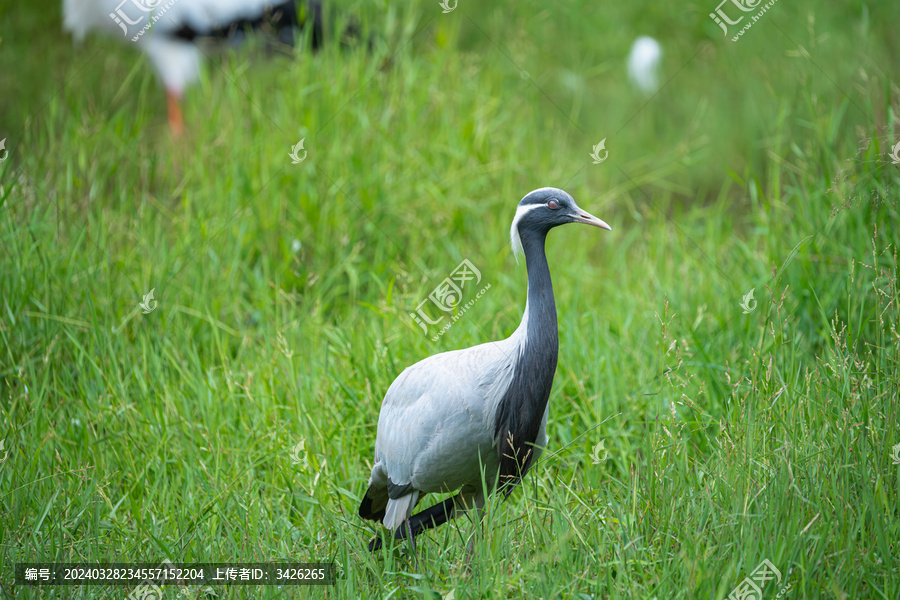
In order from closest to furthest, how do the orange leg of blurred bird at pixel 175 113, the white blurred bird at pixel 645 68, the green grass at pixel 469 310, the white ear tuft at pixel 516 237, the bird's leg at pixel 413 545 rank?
1. the green grass at pixel 469 310
2. the bird's leg at pixel 413 545
3. the white ear tuft at pixel 516 237
4. the orange leg of blurred bird at pixel 175 113
5. the white blurred bird at pixel 645 68

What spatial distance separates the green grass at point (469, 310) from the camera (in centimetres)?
285

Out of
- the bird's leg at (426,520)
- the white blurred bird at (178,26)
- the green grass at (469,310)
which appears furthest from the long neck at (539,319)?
the white blurred bird at (178,26)

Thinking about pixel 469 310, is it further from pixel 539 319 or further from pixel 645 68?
pixel 645 68

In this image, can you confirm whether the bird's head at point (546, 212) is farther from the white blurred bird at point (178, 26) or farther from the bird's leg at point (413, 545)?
the white blurred bird at point (178, 26)

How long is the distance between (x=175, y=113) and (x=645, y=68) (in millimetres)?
4643

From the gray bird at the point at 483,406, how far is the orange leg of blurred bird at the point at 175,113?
433 cm

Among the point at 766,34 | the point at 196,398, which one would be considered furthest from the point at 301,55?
the point at 766,34

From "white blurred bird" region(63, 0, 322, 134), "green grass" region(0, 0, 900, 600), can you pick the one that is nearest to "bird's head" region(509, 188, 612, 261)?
"green grass" region(0, 0, 900, 600)

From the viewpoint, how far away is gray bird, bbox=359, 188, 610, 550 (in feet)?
9.63

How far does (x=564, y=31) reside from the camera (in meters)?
7.98

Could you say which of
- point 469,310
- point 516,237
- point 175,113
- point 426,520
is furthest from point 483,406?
point 175,113

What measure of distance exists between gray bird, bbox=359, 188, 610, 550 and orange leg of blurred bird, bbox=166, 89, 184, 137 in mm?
4332

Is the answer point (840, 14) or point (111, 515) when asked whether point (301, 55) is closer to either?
point (111, 515)

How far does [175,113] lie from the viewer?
665 cm
